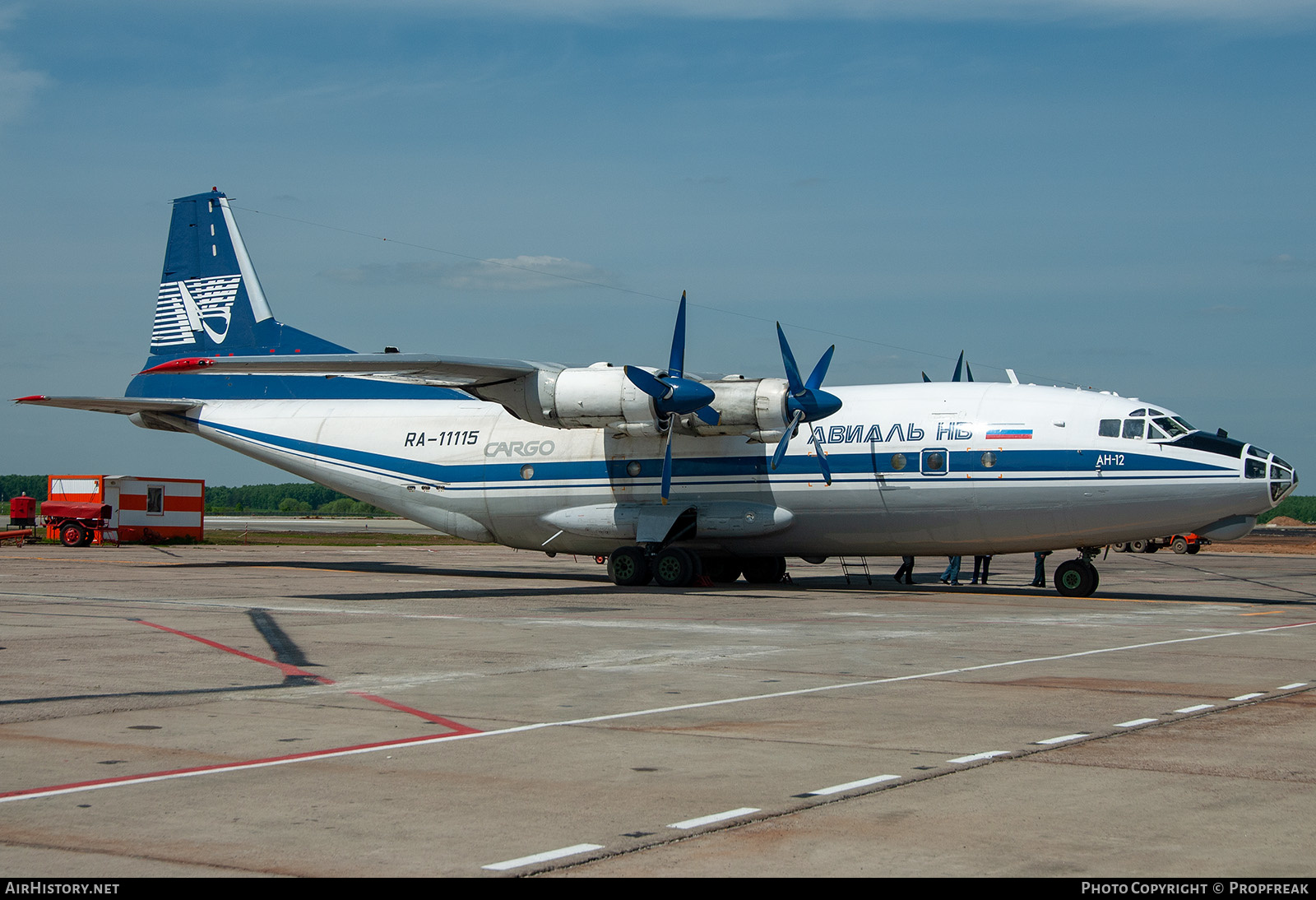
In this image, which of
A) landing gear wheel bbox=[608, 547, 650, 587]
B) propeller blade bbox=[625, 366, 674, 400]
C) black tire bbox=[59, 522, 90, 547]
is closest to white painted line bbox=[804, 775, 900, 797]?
propeller blade bbox=[625, 366, 674, 400]

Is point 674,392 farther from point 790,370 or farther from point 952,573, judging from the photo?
point 952,573

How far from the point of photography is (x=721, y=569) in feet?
98.8

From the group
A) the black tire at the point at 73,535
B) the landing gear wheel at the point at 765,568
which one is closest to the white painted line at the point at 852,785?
the landing gear wheel at the point at 765,568

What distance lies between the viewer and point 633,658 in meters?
14.0

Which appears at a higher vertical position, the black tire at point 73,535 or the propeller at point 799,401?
the propeller at point 799,401

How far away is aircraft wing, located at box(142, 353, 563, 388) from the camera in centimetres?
2391

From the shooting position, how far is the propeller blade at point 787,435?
25.6 meters

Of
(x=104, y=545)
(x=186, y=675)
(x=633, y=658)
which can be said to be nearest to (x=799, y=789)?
(x=633, y=658)

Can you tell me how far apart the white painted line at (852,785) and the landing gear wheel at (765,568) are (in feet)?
72.6

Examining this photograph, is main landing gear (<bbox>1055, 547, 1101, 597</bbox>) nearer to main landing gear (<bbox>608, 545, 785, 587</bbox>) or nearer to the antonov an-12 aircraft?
the antonov an-12 aircraft

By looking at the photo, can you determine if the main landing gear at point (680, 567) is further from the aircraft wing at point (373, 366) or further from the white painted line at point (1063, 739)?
the white painted line at point (1063, 739)

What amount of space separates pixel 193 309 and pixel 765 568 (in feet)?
60.4

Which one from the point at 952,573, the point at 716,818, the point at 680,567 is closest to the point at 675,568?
the point at 680,567

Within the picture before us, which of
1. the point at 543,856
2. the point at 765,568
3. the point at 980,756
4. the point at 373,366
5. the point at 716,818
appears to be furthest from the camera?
the point at 765,568
